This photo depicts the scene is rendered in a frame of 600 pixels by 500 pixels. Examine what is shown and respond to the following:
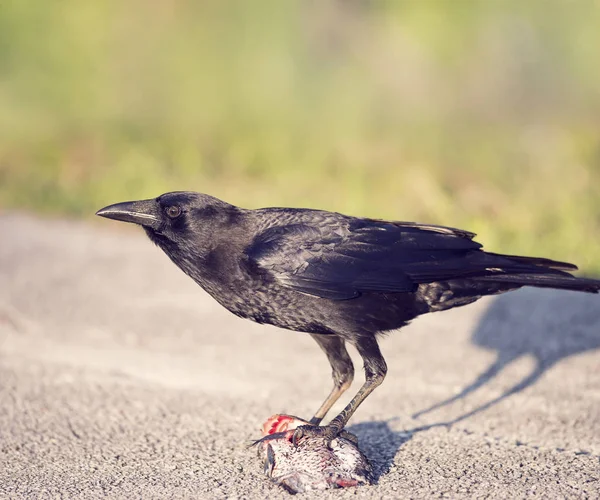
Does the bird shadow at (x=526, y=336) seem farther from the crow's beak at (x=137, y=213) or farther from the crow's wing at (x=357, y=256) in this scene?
the crow's beak at (x=137, y=213)

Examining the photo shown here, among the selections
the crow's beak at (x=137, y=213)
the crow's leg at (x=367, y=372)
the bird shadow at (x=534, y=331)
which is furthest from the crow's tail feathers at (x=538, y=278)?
the crow's beak at (x=137, y=213)

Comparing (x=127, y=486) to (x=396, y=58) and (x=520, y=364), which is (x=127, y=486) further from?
(x=396, y=58)

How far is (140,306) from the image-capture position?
6.93m

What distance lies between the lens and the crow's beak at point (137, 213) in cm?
409

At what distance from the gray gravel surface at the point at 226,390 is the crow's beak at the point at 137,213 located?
1102 millimetres

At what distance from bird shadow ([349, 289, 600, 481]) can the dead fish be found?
2.24 ft

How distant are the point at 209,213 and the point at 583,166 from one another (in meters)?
7.31

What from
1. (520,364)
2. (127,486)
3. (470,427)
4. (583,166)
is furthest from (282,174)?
(127,486)

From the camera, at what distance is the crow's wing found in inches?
156

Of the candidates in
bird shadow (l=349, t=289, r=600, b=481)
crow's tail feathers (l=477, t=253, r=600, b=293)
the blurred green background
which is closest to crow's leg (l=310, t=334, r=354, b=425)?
bird shadow (l=349, t=289, r=600, b=481)

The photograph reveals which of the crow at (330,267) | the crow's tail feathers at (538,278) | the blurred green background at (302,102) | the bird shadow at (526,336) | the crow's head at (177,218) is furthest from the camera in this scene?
the blurred green background at (302,102)

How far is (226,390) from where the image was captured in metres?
5.35

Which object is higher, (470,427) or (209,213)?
(209,213)

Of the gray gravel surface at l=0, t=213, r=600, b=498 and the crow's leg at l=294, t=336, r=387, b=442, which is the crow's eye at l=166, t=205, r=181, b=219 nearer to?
the crow's leg at l=294, t=336, r=387, b=442
